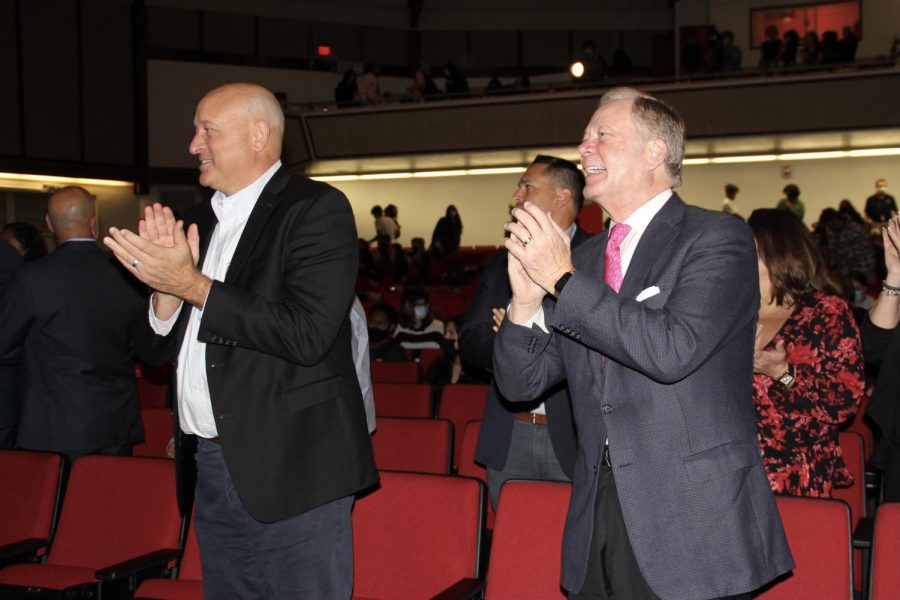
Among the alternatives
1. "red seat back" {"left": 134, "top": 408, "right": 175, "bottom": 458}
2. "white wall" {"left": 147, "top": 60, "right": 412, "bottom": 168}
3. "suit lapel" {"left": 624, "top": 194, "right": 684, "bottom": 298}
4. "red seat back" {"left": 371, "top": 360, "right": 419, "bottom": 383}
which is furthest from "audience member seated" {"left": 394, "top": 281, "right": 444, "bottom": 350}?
"white wall" {"left": 147, "top": 60, "right": 412, "bottom": 168}

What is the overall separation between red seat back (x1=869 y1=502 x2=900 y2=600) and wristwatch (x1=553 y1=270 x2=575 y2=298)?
1.23m

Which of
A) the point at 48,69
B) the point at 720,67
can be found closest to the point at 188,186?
the point at 48,69

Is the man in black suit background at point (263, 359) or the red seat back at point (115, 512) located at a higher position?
the man in black suit background at point (263, 359)

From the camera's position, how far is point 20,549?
3307 mm

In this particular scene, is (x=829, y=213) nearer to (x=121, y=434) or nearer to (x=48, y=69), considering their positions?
(x=121, y=434)

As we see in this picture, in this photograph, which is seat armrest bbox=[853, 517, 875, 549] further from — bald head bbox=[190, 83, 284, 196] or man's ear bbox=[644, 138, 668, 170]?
bald head bbox=[190, 83, 284, 196]

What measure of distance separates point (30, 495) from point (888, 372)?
10.2 feet

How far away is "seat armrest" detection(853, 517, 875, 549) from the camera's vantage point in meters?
2.77

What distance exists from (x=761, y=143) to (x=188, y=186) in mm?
10318

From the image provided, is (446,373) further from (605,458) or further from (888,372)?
(605,458)

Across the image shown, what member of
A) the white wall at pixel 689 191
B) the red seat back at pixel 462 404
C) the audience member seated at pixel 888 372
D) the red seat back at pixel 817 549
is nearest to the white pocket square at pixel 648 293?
the red seat back at pixel 817 549

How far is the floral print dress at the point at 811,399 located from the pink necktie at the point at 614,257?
39.8 inches

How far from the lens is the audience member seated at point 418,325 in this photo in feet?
21.9

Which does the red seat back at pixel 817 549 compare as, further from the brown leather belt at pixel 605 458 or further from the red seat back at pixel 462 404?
the red seat back at pixel 462 404
